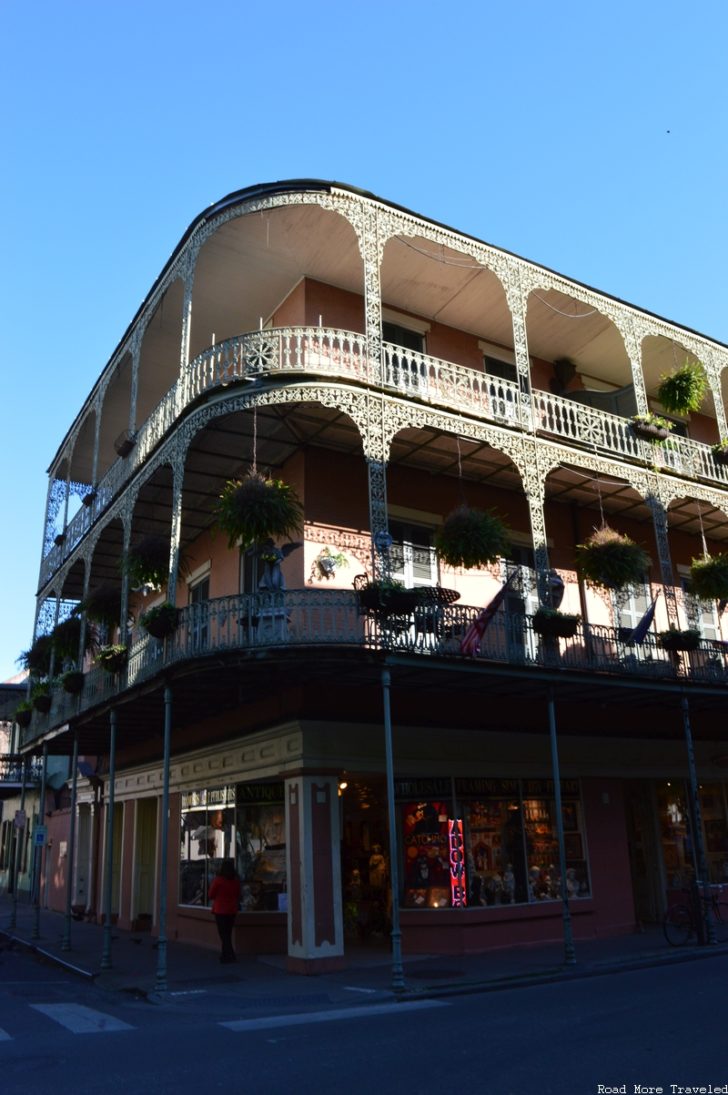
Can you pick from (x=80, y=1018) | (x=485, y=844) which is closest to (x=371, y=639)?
(x=485, y=844)

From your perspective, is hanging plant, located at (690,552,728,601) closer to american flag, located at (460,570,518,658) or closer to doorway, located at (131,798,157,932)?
american flag, located at (460,570,518,658)

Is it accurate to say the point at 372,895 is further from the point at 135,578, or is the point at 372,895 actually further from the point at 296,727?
the point at 135,578

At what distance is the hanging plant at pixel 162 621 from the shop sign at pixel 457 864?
5.39 meters

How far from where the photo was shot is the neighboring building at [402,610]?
12.6m

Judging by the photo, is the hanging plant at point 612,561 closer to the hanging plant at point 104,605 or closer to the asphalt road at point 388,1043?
the asphalt road at point 388,1043

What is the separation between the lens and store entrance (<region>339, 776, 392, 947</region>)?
15.2 metres

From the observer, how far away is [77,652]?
62.9 ft

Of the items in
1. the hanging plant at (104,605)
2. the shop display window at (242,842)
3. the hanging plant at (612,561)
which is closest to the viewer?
the shop display window at (242,842)

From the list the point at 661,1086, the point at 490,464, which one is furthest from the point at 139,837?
the point at 661,1086

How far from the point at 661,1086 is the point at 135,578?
11188 millimetres

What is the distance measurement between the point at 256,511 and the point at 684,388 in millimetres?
9771

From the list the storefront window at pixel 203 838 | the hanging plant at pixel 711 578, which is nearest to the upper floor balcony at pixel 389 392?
the hanging plant at pixel 711 578

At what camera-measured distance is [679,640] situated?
1478 cm

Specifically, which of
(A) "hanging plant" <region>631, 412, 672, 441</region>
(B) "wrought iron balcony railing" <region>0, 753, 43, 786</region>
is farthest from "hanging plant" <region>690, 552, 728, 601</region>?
(B) "wrought iron balcony railing" <region>0, 753, 43, 786</region>
